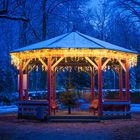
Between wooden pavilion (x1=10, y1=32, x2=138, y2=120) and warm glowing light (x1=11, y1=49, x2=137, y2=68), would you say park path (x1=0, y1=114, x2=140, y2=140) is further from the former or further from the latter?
warm glowing light (x1=11, y1=49, x2=137, y2=68)

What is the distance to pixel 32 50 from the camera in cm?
2147

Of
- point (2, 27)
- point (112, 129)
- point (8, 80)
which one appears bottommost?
point (112, 129)

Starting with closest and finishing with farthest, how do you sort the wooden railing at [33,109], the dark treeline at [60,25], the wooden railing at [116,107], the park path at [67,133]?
the park path at [67,133]
the wooden railing at [33,109]
the wooden railing at [116,107]
the dark treeline at [60,25]

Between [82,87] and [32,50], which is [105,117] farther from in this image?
[82,87]

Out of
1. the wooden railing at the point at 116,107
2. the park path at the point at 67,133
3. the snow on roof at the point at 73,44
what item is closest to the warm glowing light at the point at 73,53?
the snow on roof at the point at 73,44

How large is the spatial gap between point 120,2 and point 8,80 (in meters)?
15.0

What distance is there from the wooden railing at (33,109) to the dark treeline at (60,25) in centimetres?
1011

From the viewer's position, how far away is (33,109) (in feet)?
71.0

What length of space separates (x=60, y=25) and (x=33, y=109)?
80.3 feet

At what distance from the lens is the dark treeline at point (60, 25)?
37.0 meters

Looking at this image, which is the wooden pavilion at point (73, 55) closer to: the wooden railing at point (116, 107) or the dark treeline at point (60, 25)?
the wooden railing at point (116, 107)

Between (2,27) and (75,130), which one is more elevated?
(2,27)

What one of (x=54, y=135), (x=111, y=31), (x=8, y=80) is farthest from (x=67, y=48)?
(x=111, y=31)

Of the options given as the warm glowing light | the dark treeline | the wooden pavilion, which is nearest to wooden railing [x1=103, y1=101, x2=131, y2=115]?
the wooden pavilion
